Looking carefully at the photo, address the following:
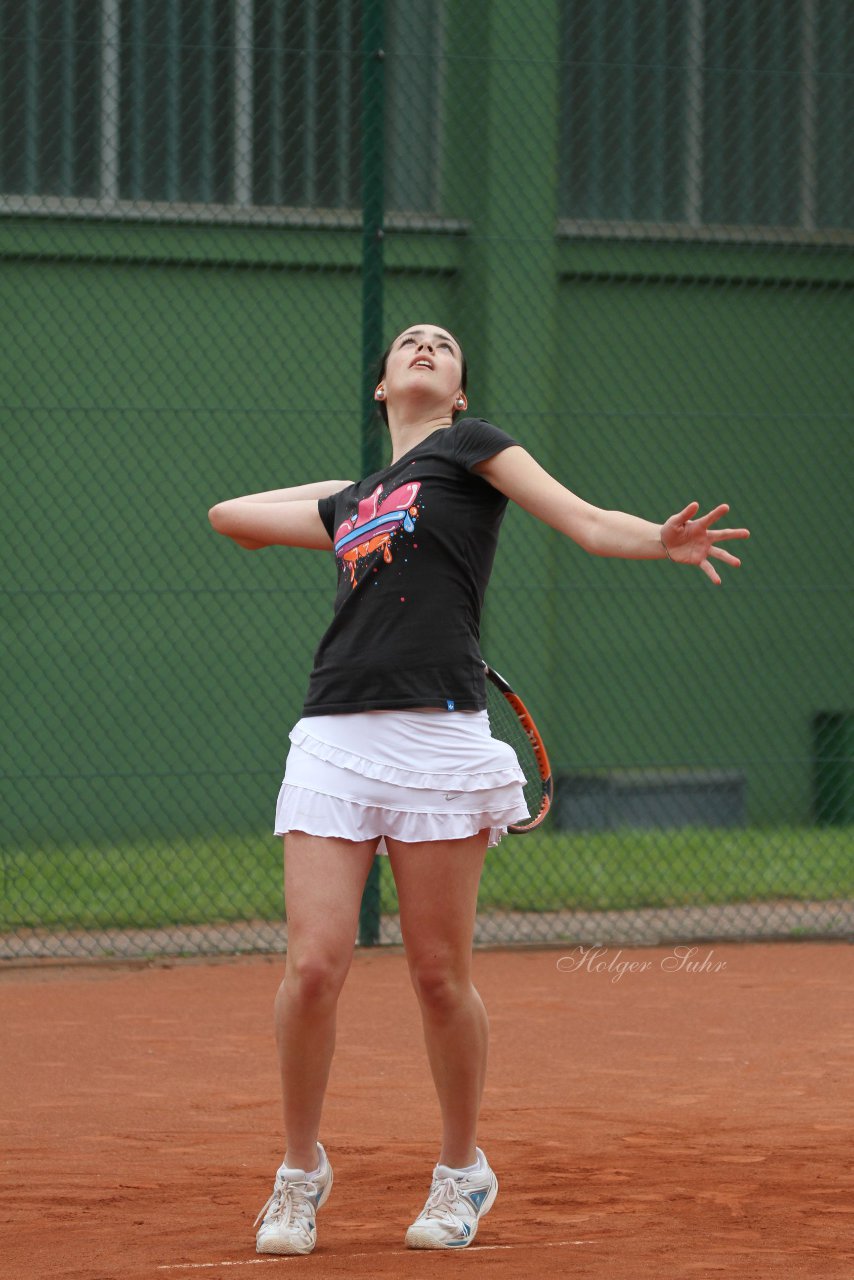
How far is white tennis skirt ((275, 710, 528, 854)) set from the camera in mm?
3721

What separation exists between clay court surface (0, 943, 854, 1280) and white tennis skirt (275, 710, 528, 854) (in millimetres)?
858

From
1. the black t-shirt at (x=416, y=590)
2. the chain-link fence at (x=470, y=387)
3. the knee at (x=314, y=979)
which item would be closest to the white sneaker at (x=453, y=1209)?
the knee at (x=314, y=979)

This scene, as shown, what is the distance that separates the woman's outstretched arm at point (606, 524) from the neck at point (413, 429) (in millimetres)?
244

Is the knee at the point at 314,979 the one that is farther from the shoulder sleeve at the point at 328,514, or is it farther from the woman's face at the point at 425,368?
the woman's face at the point at 425,368

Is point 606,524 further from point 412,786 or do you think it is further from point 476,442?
point 412,786

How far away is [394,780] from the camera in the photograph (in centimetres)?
371

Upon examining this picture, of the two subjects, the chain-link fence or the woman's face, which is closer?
the woman's face

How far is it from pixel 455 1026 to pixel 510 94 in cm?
764

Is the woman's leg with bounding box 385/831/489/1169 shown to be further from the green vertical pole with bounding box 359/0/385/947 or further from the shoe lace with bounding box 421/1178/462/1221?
the green vertical pole with bounding box 359/0/385/947

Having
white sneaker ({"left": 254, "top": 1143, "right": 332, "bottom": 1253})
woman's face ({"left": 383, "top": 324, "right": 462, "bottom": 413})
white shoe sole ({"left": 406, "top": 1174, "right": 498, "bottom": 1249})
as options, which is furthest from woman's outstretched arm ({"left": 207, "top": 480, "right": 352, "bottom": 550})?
white shoe sole ({"left": 406, "top": 1174, "right": 498, "bottom": 1249})

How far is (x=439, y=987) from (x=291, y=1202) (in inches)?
20.6

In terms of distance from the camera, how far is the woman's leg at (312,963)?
3.68 meters

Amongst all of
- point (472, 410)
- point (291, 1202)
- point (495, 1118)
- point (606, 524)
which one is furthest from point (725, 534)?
point (472, 410)

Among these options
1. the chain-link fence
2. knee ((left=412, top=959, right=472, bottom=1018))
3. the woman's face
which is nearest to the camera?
knee ((left=412, top=959, right=472, bottom=1018))
